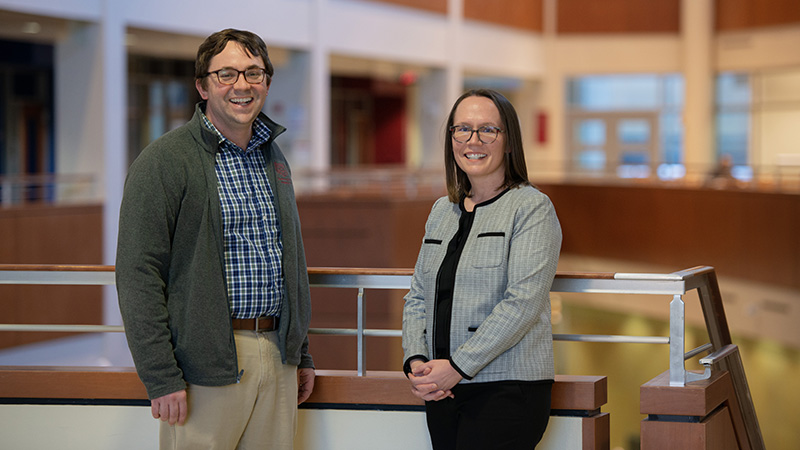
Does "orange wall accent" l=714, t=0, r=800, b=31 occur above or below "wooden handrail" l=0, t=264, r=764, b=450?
above

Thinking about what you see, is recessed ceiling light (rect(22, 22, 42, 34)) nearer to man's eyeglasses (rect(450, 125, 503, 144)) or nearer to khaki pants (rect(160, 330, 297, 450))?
khaki pants (rect(160, 330, 297, 450))

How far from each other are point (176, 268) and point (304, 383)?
2.47 ft

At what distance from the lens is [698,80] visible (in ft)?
69.1

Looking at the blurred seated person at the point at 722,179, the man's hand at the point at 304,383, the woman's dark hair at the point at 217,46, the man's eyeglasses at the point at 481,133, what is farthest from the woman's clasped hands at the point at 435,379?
the blurred seated person at the point at 722,179

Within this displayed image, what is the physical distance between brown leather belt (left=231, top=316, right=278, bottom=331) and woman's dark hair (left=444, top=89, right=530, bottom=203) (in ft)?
2.35

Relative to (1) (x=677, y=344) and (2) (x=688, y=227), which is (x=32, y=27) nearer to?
(2) (x=688, y=227)

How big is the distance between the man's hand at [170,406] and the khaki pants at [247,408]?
95mm

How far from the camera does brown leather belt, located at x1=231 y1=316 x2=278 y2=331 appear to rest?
117 inches

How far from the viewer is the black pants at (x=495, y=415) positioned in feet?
9.46

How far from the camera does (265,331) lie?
3041mm

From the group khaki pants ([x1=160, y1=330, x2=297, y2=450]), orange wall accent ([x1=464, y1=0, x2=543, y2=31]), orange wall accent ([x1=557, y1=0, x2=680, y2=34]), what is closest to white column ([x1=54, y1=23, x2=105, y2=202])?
orange wall accent ([x1=464, y1=0, x2=543, y2=31])

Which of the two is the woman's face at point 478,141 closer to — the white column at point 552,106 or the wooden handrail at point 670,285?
the wooden handrail at point 670,285

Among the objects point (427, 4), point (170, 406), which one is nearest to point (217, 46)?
point (170, 406)

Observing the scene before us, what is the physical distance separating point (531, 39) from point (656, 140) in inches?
152
